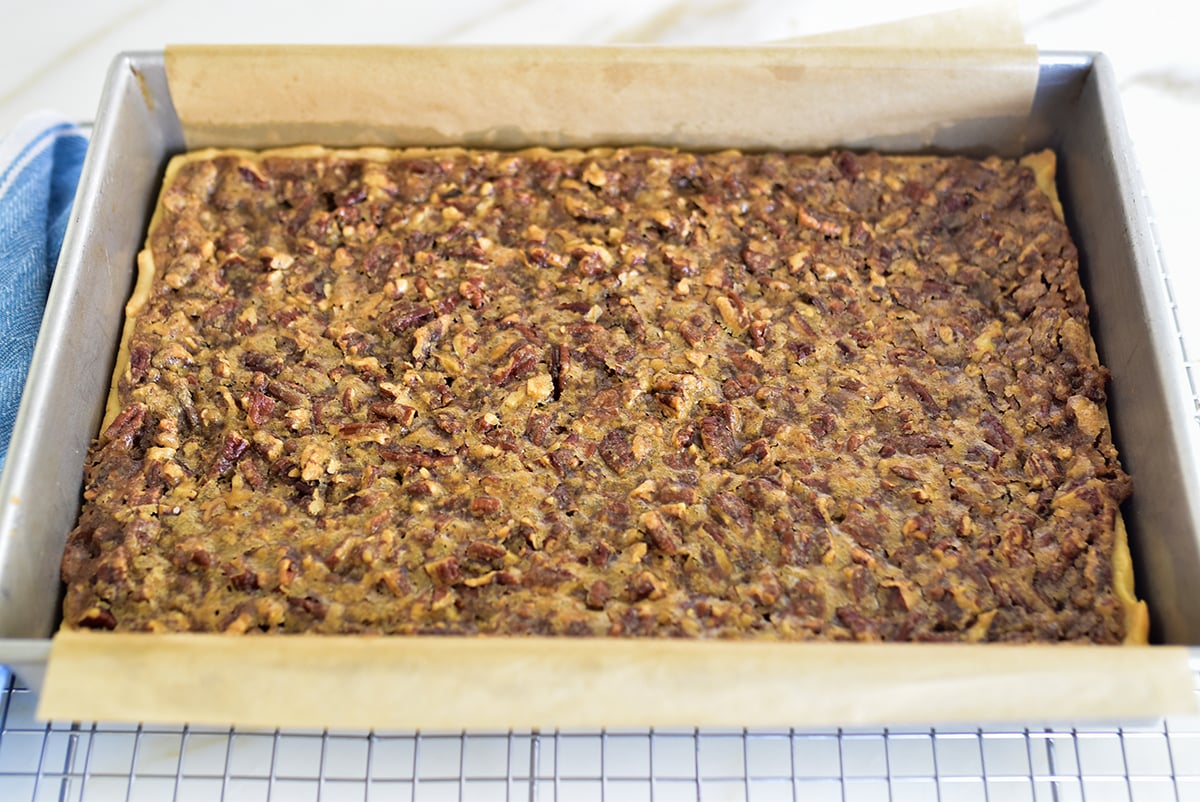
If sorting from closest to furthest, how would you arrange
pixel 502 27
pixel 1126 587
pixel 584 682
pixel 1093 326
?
1. pixel 584 682
2. pixel 1126 587
3. pixel 1093 326
4. pixel 502 27

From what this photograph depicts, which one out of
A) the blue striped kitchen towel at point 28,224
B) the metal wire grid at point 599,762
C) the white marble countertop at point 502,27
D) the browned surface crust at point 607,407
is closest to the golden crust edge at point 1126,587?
the browned surface crust at point 607,407

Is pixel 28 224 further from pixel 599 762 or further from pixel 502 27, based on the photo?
pixel 599 762

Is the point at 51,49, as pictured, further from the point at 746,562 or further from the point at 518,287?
the point at 746,562

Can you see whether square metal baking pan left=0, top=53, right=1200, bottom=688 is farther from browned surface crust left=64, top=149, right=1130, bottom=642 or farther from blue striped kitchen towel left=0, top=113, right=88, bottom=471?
blue striped kitchen towel left=0, top=113, right=88, bottom=471

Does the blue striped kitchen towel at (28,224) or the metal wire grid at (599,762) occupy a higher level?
the blue striped kitchen towel at (28,224)

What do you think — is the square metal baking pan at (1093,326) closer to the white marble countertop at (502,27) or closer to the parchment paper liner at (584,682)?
the parchment paper liner at (584,682)

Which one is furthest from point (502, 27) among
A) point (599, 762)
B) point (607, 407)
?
point (599, 762)
